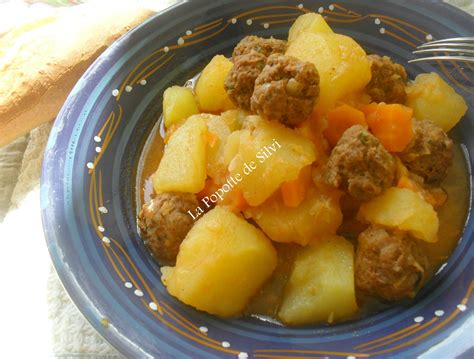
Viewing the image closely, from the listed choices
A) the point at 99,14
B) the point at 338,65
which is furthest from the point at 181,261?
the point at 99,14

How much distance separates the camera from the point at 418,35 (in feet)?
8.71

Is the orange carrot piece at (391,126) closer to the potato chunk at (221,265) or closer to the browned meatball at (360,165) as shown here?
the browned meatball at (360,165)

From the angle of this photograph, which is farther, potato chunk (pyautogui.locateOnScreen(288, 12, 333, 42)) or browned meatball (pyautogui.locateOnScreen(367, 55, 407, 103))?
potato chunk (pyautogui.locateOnScreen(288, 12, 333, 42))

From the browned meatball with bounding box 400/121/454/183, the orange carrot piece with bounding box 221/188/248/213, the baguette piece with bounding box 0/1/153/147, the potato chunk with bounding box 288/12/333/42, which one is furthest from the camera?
the baguette piece with bounding box 0/1/153/147

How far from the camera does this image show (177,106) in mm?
2529

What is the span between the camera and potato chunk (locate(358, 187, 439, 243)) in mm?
1945

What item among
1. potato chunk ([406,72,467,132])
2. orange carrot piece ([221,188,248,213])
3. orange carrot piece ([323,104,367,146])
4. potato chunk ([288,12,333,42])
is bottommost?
orange carrot piece ([221,188,248,213])

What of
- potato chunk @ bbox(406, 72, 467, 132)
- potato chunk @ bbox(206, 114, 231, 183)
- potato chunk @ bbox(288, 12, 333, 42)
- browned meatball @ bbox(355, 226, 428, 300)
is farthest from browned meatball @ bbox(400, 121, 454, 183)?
potato chunk @ bbox(206, 114, 231, 183)

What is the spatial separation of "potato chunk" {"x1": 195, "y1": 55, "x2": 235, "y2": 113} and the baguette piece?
852 millimetres

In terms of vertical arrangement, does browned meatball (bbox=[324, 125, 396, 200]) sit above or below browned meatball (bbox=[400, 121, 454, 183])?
above

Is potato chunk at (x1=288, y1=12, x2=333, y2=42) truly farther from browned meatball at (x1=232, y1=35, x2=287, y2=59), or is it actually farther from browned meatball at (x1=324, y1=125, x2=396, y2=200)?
browned meatball at (x1=324, y1=125, x2=396, y2=200)

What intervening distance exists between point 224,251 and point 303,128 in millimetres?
575

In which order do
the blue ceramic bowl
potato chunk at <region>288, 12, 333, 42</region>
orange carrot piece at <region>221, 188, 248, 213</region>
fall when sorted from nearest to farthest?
1. the blue ceramic bowl
2. orange carrot piece at <region>221, 188, 248, 213</region>
3. potato chunk at <region>288, 12, 333, 42</region>

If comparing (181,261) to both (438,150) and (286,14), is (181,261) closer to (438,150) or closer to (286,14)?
(438,150)
